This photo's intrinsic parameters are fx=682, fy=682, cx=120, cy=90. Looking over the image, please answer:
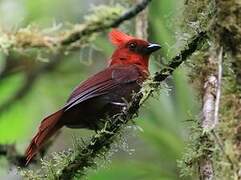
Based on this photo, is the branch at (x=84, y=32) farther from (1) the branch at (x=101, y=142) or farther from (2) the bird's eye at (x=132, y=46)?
(2) the bird's eye at (x=132, y=46)

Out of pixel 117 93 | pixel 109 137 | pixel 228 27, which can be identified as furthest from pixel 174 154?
pixel 228 27

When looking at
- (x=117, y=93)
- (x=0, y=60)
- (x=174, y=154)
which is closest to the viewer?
(x=117, y=93)

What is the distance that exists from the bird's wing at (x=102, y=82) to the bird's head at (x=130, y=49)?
19cm

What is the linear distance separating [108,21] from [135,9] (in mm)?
151

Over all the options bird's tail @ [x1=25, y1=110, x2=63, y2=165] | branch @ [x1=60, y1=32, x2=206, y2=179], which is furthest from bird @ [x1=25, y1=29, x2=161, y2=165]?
branch @ [x1=60, y1=32, x2=206, y2=179]

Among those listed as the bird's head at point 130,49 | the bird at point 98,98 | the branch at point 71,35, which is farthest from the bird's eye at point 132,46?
the branch at point 71,35

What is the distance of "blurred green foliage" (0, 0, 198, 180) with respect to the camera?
4.23 meters

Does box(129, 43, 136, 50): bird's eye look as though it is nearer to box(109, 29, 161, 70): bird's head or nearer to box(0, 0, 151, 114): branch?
box(109, 29, 161, 70): bird's head

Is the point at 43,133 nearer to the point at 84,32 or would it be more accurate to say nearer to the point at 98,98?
the point at 98,98

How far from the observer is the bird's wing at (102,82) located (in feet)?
12.1

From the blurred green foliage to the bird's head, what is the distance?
118 millimetres

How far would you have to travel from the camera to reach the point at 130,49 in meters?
4.22

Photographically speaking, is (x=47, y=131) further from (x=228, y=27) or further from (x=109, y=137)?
(x=228, y=27)

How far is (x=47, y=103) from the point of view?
5758 millimetres
